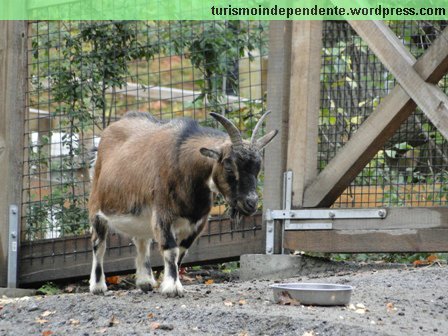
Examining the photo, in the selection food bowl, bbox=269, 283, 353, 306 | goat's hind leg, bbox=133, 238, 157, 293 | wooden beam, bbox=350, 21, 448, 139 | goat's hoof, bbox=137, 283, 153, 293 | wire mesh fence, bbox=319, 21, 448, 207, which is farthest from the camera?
wire mesh fence, bbox=319, 21, 448, 207

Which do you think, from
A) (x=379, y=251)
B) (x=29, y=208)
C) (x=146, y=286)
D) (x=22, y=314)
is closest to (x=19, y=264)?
Result: (x=29, y=208)

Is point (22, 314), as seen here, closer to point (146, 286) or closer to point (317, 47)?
point (146, 286)

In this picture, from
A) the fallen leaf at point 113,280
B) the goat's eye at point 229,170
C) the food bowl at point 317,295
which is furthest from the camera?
the fallen leaf at point 113,280

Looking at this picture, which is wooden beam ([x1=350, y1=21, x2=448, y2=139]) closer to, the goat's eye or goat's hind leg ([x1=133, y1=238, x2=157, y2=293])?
the goat's eye

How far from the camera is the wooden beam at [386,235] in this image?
27.4 ft

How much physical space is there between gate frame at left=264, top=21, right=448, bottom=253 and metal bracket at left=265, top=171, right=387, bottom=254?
0.02 meters

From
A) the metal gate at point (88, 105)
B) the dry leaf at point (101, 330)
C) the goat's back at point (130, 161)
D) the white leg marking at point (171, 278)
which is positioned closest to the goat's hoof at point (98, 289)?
the goat's back at point (130, 161)

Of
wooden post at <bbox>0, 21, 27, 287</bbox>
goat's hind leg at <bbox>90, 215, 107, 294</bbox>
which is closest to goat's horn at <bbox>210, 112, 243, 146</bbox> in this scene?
goat's hind leg at <bbox>90, 215, 107, 294</bbox>

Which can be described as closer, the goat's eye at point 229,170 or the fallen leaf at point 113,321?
the fallen leaf at point 113,321

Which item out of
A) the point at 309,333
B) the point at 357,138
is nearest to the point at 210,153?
the point at 357,138

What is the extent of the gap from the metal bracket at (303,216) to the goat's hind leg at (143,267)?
108cm

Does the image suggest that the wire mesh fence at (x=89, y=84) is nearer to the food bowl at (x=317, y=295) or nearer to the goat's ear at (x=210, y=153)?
the goat's ear at (x=210, y=153)

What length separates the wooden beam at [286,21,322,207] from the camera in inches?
346

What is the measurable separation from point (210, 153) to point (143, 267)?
156 centimetres
